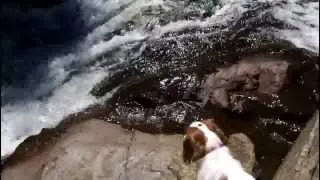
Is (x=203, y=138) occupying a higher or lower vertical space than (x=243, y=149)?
higher

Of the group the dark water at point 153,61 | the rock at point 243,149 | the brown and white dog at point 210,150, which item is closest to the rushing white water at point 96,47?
the dark water at point 153,61

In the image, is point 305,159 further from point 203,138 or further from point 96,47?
point 96,47

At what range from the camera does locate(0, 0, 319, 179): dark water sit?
17.6 ft

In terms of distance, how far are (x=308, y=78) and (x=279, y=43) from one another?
818 mm

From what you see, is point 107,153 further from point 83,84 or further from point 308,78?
point 308,78

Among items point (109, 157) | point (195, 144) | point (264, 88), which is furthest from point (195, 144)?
point (264, 88)

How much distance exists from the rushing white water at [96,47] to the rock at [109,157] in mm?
558

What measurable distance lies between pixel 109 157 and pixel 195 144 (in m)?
1.17

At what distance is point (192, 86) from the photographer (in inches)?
228

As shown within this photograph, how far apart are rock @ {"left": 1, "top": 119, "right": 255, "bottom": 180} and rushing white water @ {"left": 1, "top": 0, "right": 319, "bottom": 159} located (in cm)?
56

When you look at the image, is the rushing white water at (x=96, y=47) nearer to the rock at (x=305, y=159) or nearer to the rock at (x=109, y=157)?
the rock at (x=109, y=157)

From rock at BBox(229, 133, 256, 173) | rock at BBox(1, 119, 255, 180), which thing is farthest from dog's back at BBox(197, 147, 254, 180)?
rock at BBox(229, 133, 256, 173)

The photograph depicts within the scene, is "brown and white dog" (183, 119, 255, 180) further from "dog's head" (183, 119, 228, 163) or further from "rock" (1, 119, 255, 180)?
"rock" (1, 119, 255, 180)

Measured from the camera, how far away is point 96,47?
7.25 metres
